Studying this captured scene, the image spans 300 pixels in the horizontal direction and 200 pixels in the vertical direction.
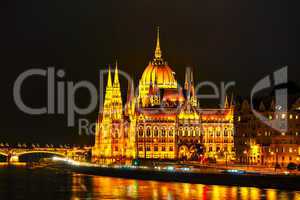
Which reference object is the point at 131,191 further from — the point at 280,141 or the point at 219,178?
the point at 280,141

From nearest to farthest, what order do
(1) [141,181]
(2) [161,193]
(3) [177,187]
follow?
(2) [161,193], (3) [177,187], (1) [141,181]

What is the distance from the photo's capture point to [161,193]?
445 feet

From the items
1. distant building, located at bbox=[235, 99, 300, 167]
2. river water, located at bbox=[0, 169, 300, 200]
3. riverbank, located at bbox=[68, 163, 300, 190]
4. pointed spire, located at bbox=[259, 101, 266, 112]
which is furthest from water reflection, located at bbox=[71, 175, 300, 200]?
pointed spire, located at bbox=[259, 101, 266, 112]

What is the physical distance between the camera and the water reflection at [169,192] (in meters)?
125

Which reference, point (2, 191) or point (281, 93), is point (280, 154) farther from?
point (2, 191)

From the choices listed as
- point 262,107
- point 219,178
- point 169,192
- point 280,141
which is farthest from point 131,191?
point 262,107

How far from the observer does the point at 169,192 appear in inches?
5389

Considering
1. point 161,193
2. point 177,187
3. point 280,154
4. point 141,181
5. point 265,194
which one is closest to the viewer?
point 265,194

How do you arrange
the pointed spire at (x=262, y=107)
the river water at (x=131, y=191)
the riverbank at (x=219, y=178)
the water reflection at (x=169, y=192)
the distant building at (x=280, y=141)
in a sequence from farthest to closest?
the pointed spire at (x=262, y=107), the distant building at (x=280, y=141), the riverbank at (x=219, y=178), the river water at (x=131, y=191), the water reflection at (x=169, y=192)

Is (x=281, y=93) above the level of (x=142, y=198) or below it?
above

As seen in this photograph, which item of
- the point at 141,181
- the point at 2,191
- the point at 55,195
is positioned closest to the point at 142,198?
the point at 55,195

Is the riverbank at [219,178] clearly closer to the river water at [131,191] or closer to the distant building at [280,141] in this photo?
the river water at [131,191]

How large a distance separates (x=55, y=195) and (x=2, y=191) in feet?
43.0

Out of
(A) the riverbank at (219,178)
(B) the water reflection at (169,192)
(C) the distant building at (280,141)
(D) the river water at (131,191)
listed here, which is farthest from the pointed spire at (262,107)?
(B) the water reflection at (169,192)
